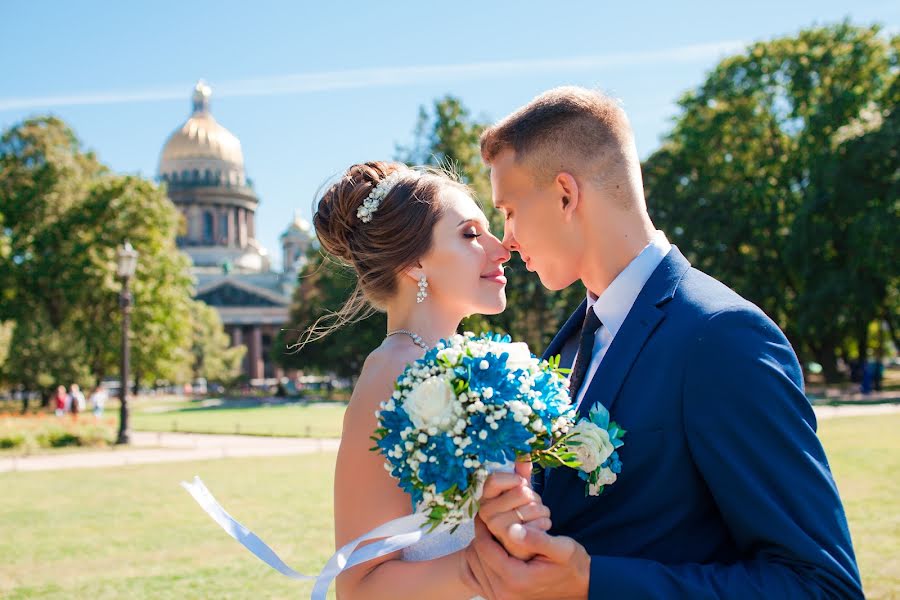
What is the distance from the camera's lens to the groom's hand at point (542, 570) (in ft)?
7.41

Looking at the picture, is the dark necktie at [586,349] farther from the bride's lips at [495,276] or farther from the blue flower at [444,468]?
the blue flower at [444,468]

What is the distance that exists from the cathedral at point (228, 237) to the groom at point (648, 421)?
104291 mm

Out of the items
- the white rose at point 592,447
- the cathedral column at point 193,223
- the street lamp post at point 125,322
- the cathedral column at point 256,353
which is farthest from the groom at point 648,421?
the cathedral column at point 193,223

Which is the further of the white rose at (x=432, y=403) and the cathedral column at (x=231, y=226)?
the cathedral column at (x=231, y=226)

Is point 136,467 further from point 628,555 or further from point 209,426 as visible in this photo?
point 628,555

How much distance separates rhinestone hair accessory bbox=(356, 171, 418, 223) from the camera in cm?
361

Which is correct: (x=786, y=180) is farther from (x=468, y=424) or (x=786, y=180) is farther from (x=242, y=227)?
(x=242, y=227)

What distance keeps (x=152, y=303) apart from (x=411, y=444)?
45640mm

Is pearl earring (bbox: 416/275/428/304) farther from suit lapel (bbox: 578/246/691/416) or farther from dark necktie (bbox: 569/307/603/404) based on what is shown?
suit lapel (bbox: 578/246/691/416)

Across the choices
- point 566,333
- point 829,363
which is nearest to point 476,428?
point 566,333

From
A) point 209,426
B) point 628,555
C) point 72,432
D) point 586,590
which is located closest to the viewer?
point 586,590

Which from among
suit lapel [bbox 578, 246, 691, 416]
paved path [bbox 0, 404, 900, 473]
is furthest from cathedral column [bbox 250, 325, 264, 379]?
suit lapel [bbox 578, 246, 691, 416]

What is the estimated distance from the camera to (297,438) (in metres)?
26.5

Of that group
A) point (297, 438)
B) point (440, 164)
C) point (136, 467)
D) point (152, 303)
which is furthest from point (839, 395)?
point (440, 164)
